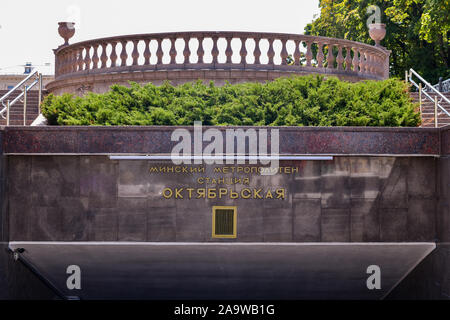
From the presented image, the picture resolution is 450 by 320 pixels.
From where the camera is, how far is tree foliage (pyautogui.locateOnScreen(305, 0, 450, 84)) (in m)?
32.0

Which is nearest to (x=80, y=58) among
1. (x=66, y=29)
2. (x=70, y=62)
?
(x=70, y=62)

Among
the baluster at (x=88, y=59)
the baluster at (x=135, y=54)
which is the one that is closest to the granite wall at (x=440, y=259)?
the baluster at (x=135, y=54)

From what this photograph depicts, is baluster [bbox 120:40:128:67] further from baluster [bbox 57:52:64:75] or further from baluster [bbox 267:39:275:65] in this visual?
baluster [bbox 267:39:275:65]

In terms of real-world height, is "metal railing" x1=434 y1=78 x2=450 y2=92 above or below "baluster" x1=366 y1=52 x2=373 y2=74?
above

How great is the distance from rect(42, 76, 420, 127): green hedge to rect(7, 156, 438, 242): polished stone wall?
159 centimetres

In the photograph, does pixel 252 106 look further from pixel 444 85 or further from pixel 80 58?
pixel 444 85

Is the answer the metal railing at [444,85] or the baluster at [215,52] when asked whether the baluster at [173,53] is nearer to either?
the baluster at [215,52]

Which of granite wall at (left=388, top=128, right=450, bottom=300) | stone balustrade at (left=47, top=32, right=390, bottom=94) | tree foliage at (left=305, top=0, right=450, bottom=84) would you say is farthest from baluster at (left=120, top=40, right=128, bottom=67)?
tree foliage at (left=305, top=0, right=450, bottom=84)

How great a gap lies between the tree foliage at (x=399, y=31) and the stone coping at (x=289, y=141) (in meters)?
20.6
